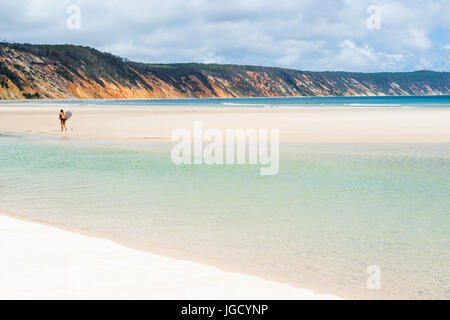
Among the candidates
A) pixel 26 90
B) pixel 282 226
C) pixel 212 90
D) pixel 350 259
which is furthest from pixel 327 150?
pixel 212 90

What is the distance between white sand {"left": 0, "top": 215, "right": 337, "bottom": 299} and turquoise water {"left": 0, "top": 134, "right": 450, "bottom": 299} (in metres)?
0.50

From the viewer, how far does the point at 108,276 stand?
16.8ft

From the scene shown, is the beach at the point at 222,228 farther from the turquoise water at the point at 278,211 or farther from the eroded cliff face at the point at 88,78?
the eroded cliff face at the point at 88,78

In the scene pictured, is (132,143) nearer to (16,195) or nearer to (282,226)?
(16,195)

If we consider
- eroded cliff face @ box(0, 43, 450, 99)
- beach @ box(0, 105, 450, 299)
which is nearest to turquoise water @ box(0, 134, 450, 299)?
beach @ box(0, 105, 450, 299)

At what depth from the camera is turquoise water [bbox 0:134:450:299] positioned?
5.86 metres

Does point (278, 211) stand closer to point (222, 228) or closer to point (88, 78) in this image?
point (222, 228)
